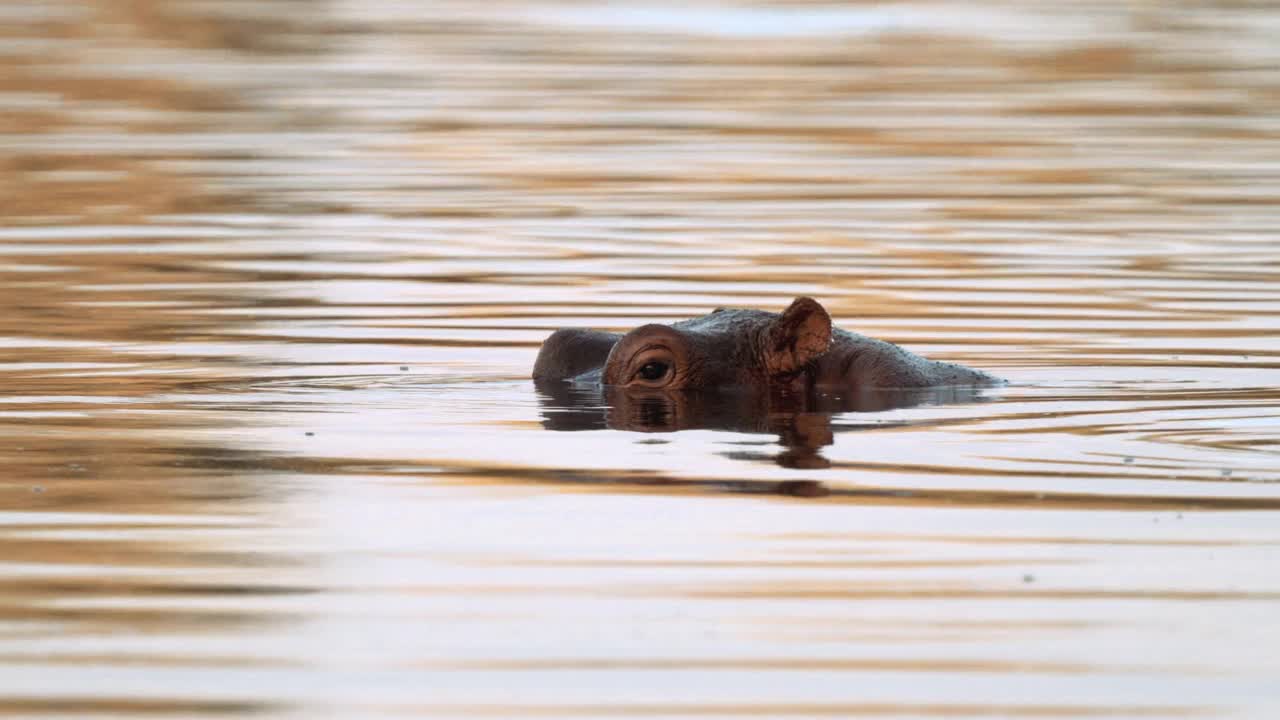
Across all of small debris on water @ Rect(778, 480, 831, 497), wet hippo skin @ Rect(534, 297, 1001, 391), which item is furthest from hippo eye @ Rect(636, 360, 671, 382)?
small debris on water @ Rect(778, 480, 831, 497)

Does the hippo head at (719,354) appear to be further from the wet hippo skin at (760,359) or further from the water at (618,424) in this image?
the water at (618,424)

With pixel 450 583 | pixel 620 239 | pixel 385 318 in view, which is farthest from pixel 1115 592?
pixel 620 239

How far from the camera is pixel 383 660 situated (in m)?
6.12

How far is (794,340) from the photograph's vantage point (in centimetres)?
1055

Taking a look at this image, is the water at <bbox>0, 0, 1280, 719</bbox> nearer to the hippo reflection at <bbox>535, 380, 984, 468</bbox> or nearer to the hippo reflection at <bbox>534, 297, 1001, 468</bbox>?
the hippo reflection at <bbox>535, 380, 984, 468</bbox>

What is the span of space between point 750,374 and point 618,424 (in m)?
0.97

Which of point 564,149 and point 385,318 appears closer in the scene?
point 385,318

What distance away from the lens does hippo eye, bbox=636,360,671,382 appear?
34.8ft

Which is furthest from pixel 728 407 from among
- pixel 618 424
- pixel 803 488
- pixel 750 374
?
pixel 803 488

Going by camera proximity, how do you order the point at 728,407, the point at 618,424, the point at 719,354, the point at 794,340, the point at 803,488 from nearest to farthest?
the point at 803,488 → the point at 618,424 → the point at 728,407 → the point at 794,340 → the point at 719,354

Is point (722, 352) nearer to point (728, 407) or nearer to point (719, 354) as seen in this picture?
point (719, 354)

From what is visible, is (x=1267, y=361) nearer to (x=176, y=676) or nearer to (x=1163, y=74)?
(x=176, y=676)

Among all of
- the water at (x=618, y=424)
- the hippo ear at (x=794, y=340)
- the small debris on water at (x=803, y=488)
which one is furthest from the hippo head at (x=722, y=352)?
the small debris on water at (x=803, y=488)

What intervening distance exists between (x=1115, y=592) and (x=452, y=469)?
8.64 ft
